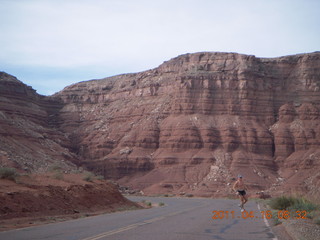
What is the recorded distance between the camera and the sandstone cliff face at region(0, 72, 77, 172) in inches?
2660

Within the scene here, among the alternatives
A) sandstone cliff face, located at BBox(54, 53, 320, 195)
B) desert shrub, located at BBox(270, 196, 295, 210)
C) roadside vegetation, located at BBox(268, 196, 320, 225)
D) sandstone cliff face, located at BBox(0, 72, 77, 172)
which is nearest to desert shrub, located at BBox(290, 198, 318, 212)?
roadside vegetation, located at BBox(268, 196, 320, 225)

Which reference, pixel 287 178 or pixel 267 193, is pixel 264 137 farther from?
pixel 267 193

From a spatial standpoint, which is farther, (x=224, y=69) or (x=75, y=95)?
(x=75, y=95)

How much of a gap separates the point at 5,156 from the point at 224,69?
151ft

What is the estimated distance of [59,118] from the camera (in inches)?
4277

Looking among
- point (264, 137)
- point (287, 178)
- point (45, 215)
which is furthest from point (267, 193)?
point (45, 215)

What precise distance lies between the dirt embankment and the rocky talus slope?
44.6 m

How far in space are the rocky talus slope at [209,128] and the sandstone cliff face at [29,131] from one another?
110 centimetres

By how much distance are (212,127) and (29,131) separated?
30.8m

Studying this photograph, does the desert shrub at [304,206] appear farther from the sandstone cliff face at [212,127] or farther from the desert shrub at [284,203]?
the sandstone cliff face at [212,127]

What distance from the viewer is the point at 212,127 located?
87.4 metres

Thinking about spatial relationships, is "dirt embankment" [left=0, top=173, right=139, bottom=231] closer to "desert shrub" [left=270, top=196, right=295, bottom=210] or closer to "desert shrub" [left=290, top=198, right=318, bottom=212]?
Result: "desert shrub" [left=270, top=196, right=295, bottom=210]

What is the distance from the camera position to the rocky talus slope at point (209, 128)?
79938mm

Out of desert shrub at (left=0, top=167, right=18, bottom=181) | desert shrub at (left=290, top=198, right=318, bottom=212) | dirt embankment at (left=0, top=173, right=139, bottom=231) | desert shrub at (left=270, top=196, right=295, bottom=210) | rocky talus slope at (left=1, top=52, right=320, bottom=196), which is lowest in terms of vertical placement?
desert shrub at (left=270, top=196, right=295, bottom=210)
